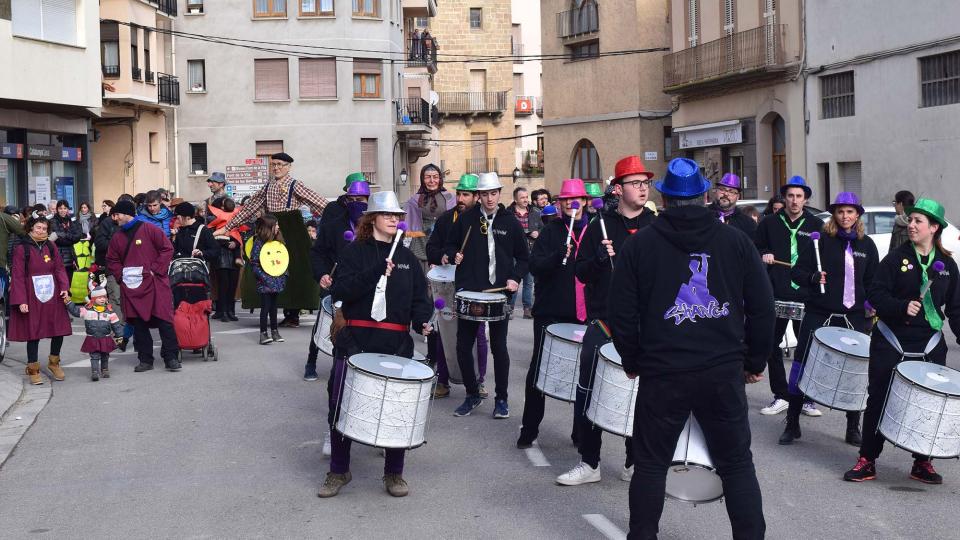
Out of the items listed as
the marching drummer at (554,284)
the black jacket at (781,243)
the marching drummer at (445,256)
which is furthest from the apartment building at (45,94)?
the marching drummer at (554,284)

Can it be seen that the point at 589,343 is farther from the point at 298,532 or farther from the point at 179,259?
the point at 179,259

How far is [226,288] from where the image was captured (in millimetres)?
19422

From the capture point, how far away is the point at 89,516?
24.0 ft

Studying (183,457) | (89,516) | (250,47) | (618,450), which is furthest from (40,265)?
(250,47)

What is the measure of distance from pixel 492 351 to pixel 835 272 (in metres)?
2.71

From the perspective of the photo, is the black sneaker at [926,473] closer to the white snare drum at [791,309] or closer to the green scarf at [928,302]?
the green scarf at [928,302]

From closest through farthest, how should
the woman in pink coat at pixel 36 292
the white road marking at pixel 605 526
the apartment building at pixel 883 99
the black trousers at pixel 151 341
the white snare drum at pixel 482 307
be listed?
the white road marking at pixel 605 526 < the white snare drum at pixel 482 307 < the woman in pink coat at pixel 36 292 < the black trousers at pixel 151 341 < the apartment building at pixel 883 99

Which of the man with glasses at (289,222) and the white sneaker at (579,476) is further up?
the man with glasses at (289,222)

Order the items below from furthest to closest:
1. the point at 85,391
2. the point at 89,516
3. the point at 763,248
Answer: the point at 85,391
the point at 763,248
the point at 89,516

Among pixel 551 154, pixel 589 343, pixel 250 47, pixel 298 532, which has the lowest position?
pixel 298 532

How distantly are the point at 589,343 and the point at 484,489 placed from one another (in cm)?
112

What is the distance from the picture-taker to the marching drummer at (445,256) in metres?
10.5

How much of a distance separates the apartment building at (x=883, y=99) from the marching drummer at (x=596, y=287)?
66.3 feet

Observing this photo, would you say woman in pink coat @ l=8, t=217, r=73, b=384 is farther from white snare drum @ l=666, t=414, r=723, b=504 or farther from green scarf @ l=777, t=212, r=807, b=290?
white snare drum @ l=666, t=414, r=723, b=504
